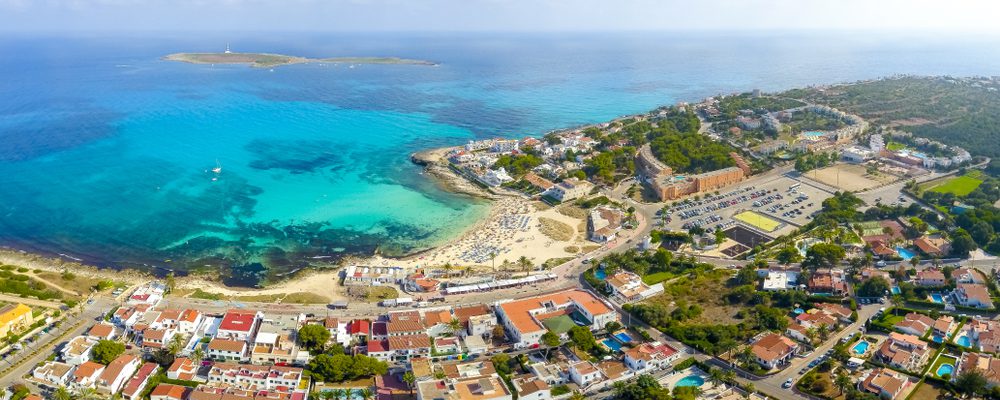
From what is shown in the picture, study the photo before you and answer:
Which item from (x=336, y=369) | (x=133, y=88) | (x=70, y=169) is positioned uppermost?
(x=133, y=88)

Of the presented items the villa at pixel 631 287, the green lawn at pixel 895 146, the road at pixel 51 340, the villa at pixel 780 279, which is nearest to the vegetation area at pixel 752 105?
the green lawn at pixel 895 146

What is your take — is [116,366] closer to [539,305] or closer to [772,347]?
[539,305]

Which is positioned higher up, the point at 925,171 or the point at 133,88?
the point at 133,88

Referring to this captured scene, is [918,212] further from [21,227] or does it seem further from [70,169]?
[70,169]

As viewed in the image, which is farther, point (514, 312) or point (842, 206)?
point (842, 206)

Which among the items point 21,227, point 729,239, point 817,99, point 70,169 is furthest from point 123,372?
point 817,99

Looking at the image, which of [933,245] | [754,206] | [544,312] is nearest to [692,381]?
[544,312]

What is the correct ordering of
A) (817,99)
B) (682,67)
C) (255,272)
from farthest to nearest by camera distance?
(682,67) < (817,99) < (255,272)

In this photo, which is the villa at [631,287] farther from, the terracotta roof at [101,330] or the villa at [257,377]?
the terracotta roof at [101,330]
